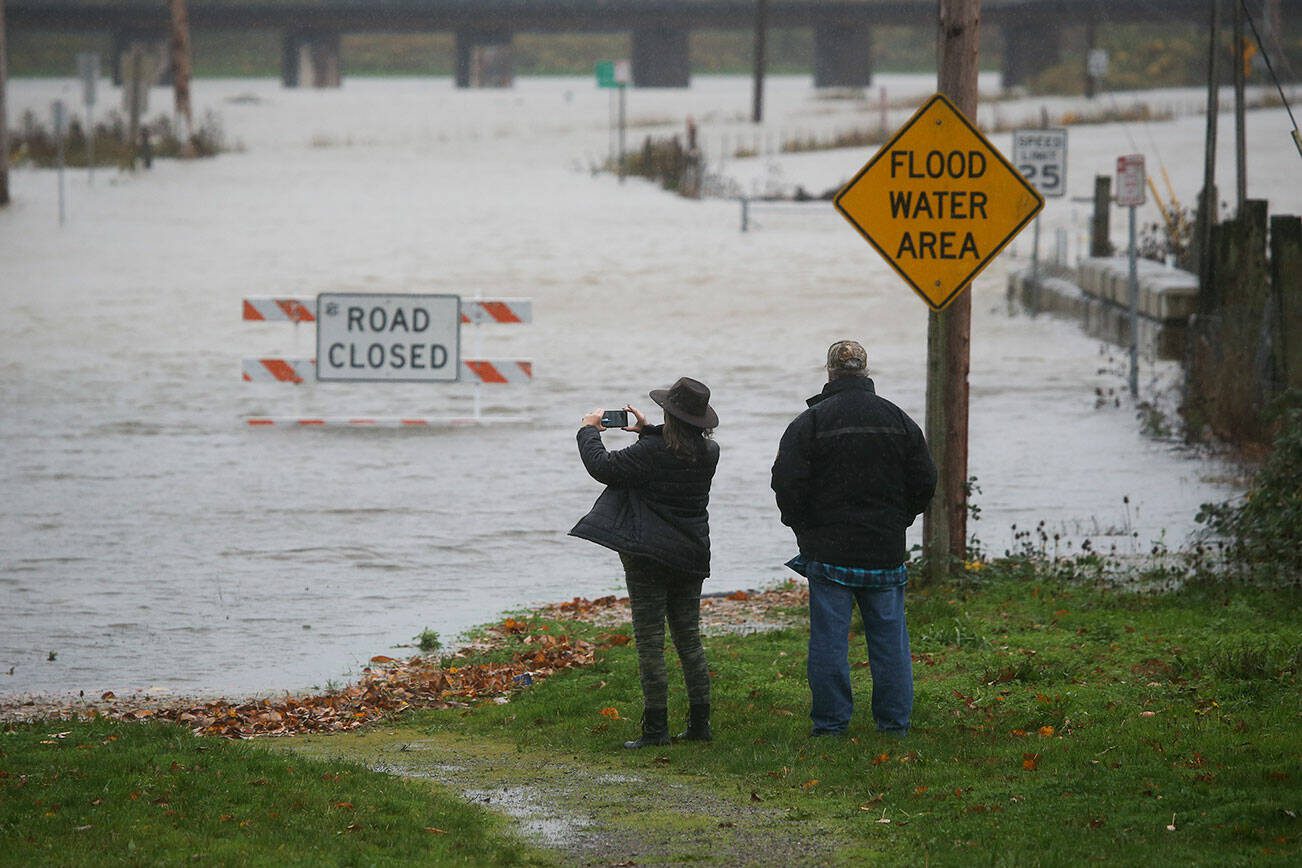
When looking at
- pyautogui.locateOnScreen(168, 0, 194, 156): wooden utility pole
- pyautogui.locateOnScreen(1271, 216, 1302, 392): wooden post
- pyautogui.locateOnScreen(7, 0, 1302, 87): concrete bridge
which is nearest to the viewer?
pyautogui.locateOnScreen(1271, 216, 1302, 392): wooden post

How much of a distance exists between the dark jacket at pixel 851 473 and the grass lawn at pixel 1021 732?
804 mm

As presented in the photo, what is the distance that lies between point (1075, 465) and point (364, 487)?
241 inches

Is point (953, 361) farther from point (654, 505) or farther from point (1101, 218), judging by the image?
point (1101, 218)

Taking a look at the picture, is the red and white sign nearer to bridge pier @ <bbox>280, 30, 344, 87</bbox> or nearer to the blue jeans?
the blue jeans

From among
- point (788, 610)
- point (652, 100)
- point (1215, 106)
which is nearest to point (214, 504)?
point (788, 610)

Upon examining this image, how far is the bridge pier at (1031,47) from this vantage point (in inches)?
2832

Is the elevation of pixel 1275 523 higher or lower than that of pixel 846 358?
lower

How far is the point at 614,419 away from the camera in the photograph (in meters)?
7.94

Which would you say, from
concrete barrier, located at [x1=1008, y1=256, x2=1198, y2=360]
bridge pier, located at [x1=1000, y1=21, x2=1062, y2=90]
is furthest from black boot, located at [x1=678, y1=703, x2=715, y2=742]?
bridge pier, located at [x1=1000, y1=21, x2=1062, y2=90]

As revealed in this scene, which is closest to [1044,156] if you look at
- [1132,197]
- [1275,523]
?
[1132,197]

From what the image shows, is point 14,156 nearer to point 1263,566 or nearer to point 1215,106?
point 1215,106

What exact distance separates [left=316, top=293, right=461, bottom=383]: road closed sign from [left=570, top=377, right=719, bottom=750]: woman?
34.7 ft

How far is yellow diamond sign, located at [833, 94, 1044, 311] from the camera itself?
10.1 m

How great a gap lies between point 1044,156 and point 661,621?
18777 mm
